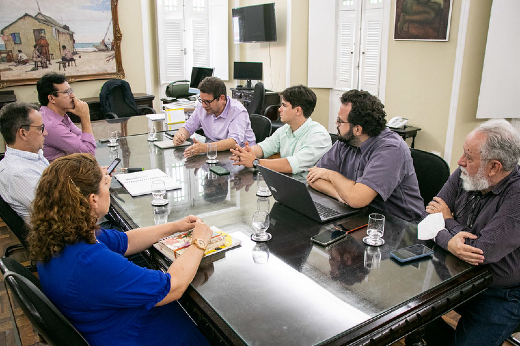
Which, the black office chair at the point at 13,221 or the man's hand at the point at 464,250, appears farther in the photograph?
the black office chair at the point at 13,221

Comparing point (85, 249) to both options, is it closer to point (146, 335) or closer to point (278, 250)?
point (146, 335)

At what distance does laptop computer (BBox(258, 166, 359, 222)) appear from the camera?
5.91 feet

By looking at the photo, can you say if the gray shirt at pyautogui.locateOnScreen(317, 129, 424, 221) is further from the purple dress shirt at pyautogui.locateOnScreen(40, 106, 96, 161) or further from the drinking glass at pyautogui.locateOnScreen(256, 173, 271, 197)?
the purple dress shirt at pyautogui.locateOnScreen(40, 106, 96, 161)

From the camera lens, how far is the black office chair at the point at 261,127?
3.64m

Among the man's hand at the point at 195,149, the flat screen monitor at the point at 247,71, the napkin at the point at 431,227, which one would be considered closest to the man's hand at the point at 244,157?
the man's hand at the point at 195,149

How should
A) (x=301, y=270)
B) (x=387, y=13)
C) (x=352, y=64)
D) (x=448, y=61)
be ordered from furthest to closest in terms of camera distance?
(x=352, y=64) < (x=387, y=13) < (x=448, y=61) < (x=301, y=270)

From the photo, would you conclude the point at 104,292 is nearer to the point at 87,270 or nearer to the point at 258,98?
the point at 87,270

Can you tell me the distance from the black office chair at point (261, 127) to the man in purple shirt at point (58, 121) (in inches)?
54.9

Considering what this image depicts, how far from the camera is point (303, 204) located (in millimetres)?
1866

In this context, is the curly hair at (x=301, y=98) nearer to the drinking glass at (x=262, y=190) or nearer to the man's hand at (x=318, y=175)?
the man's hand at (x=318, y=175)

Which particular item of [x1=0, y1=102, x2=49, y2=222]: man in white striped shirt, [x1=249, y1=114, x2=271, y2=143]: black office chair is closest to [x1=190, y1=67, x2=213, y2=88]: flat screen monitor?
[x1=249, y1=114, x2=271, y2=143]: black office chair

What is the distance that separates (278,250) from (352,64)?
15.2 ft

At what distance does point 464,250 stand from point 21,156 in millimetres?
2201

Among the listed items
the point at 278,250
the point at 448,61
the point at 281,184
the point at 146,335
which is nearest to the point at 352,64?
the point at 448,61
